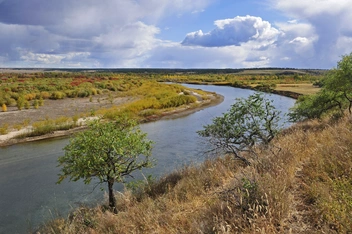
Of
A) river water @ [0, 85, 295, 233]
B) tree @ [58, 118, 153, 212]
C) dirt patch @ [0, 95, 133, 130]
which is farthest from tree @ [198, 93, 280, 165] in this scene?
dirt patch @ [0, 95, 133, 130]

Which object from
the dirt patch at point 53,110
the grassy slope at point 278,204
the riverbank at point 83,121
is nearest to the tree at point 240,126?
the grassy slope at point 278,204

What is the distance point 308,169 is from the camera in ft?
16.4

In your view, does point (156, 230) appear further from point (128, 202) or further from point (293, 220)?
point (128, 202)

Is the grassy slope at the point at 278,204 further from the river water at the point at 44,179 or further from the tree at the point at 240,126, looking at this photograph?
the river water at the point at 44,179

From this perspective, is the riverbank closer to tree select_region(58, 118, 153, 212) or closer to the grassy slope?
tree select_region(58, 118, 153, 212)

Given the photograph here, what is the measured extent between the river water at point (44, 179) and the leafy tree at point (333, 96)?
7.62m

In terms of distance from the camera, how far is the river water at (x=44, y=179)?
11.1 metres

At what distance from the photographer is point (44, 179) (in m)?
14.5

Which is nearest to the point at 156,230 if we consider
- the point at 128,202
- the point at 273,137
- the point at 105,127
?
the point at 128,202

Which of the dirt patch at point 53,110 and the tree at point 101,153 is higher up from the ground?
the tree at point 101,153

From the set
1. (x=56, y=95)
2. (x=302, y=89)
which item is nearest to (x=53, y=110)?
(x=56, y=95)

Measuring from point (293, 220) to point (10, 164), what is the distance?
17.6 m

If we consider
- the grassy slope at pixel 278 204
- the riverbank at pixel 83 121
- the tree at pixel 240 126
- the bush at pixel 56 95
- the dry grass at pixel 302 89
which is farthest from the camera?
the dry grass at pixel 302 89

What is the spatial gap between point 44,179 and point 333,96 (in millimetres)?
17233
